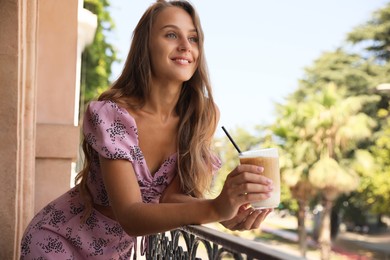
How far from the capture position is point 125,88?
230 centimetres

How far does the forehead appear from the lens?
2.27 meters

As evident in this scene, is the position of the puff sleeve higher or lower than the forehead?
lower

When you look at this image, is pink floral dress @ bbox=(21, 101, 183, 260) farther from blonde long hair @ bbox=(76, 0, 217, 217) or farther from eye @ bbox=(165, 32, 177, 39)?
eye @ bbox=(165, 32, 177, 39)

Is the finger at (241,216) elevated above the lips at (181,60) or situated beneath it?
situated beneath

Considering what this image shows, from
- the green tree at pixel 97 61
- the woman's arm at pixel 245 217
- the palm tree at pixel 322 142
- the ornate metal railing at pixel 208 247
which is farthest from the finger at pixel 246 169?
the palm tree at pixel 322 142

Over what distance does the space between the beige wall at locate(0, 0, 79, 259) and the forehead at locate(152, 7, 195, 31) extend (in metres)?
1.30

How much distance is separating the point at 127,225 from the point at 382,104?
40849 mm

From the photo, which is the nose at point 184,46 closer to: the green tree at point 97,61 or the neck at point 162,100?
the neck at point 162,100

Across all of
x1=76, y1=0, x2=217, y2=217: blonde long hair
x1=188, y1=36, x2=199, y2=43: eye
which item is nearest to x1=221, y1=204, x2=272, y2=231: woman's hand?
x1=76, y1=0, x2=217, y2=217: blonde long hair

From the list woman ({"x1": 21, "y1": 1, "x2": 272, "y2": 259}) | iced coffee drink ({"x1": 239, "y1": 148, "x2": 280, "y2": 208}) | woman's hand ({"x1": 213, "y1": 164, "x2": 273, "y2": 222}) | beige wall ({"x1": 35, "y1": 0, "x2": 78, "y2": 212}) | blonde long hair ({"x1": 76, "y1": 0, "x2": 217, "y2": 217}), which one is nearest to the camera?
woman's hand ({"x1": 213, "y1": 164, "x2": 273, "y2": 222})

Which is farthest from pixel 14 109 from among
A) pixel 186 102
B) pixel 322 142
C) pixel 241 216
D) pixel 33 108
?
pixel 322 142

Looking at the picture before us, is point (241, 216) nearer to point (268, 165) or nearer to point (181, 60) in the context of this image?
point (268, 165)

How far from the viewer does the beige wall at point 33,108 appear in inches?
135

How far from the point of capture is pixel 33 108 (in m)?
3.88
